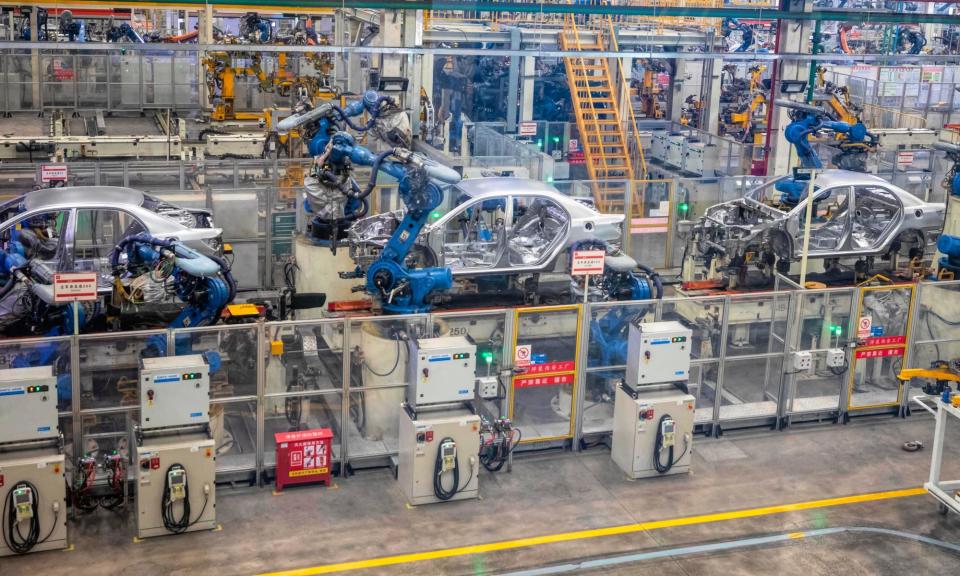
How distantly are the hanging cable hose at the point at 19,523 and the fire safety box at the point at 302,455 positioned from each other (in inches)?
82.6

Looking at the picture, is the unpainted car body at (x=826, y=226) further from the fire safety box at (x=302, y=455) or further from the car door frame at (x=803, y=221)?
the fire safety box at (x=302, y=455)

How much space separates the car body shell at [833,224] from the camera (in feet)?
53.3

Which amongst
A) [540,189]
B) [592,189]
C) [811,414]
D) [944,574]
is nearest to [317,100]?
[592,189]

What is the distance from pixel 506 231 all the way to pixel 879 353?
15.0 feet

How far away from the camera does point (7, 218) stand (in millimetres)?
13734

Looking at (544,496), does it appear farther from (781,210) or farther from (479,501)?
(781,210)

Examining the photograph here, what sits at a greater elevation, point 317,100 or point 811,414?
point 317,100

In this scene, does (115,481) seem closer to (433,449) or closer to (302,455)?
(302,455)

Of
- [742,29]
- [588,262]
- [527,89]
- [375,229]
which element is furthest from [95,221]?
[742,29]

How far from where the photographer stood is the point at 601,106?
27.4 meters

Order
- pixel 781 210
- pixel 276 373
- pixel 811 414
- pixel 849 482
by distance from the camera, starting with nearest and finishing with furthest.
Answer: pixel 276 373
pixel 849 482
pixel 811 414
pixel 781 210

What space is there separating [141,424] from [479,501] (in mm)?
3210

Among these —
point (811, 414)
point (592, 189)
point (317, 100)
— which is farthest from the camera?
point (317, 100)

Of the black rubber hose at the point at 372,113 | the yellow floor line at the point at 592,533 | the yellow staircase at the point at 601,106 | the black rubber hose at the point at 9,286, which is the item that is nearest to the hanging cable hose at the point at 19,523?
the yellow floor line at the point at 592,533
